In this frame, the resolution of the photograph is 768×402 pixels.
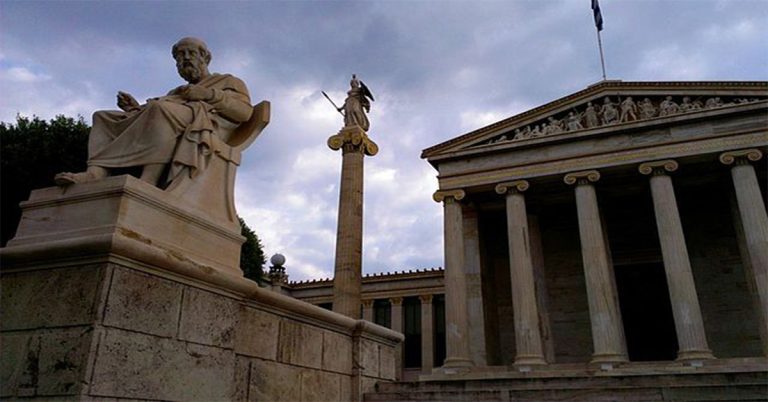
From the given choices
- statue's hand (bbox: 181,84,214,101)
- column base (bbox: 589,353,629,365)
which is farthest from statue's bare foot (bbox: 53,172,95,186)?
column base (bbox: 589,353,629,365)

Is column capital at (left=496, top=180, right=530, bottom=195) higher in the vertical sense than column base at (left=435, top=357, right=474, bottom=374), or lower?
higher

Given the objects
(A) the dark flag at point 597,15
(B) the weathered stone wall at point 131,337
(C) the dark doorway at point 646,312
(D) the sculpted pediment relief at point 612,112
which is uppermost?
(A) the dark flag at point 597,15

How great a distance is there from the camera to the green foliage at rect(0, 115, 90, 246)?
68.6 feet

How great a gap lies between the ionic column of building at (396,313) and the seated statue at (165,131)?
3063cm

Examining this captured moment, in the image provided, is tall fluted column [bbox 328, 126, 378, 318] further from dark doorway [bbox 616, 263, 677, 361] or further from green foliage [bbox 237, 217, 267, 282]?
dark doorway [bbox 616, 263, 677, 361]

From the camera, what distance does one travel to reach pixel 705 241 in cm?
2444

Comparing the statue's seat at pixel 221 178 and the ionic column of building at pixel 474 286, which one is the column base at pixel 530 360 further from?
the statue's seat at pixel 221 178

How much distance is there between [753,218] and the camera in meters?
19.6

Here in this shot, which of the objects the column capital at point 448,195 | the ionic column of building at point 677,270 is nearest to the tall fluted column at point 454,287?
the column capital at point 448,195

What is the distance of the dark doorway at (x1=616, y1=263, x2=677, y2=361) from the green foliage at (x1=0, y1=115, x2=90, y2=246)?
24518mm

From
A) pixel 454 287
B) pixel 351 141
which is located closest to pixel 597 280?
pixel 454 287

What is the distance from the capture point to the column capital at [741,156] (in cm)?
2008

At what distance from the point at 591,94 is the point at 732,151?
591 cm

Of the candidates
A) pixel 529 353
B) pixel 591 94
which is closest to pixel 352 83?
pixel 591 94
